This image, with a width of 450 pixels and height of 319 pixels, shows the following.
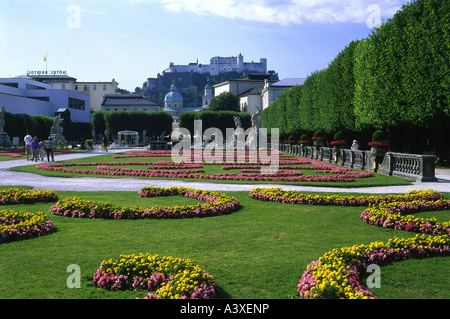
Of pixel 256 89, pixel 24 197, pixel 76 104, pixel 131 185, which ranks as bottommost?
pixel 131 185

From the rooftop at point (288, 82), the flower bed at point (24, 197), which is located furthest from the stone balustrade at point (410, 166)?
the rooftop at point (288, 82)

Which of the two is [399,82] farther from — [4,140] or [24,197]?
[4,140]

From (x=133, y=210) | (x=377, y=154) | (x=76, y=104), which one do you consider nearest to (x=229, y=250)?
(x=133, y=210)

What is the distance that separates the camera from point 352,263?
602cm

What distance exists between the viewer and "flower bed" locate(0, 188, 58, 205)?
1184 cm

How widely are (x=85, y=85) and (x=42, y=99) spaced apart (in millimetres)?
40098

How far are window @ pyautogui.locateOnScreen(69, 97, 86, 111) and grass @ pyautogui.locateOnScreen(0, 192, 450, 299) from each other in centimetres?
8995

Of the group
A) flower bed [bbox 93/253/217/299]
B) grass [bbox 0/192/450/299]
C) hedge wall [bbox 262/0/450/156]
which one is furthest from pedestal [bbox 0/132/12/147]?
flower bed [bbox 93/253/217/299]

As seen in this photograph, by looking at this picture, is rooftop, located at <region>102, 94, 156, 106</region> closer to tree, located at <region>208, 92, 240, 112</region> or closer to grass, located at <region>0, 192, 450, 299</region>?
tree, located at <region>208, 92, 240, 112</region>

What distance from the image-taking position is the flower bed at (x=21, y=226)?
7.84 metres

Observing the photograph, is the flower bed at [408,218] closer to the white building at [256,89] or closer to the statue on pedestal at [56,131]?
the statue on pedestal at [56,131]

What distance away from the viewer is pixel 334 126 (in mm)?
35156
